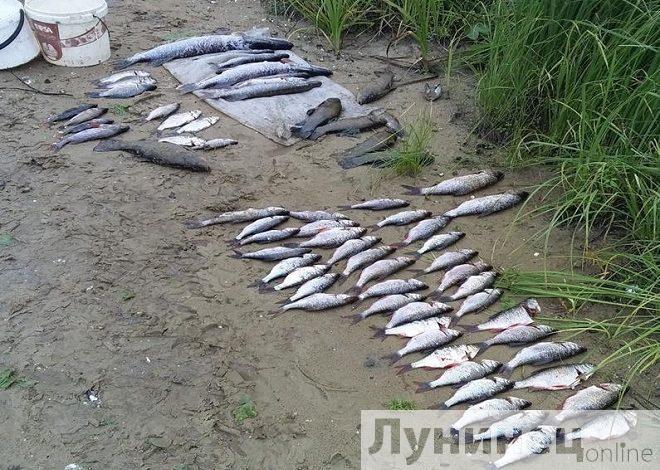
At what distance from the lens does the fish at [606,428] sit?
10.5 feet

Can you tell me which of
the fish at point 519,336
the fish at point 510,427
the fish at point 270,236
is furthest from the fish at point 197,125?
the fish at point 510,427

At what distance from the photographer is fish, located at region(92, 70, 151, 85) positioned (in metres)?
6.10

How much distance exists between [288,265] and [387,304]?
2.24 ft

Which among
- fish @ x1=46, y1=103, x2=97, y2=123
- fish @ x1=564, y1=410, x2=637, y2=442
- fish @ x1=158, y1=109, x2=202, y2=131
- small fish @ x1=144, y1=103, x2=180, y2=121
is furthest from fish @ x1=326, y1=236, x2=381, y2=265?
fish @ x1=46, y1=103, x2=97, y2=123

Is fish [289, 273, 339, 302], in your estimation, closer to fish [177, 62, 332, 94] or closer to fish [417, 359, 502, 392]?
fish [417, 359, 502, 392]

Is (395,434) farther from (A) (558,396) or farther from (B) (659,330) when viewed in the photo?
(B) (659,330)

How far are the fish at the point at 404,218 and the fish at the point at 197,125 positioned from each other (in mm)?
1892

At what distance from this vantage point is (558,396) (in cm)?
346

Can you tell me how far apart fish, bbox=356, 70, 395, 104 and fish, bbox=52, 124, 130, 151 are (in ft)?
6.64

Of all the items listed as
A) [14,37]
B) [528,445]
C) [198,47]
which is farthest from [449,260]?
[14,37]

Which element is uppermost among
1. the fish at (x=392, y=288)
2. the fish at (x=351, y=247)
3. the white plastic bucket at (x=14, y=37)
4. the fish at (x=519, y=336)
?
the white plastic bucket at (x=14, y=37)

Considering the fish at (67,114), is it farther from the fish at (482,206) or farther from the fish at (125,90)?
the fish at (482,206)

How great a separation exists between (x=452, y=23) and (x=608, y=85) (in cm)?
249

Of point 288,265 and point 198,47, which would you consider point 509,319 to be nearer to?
point 288,265
